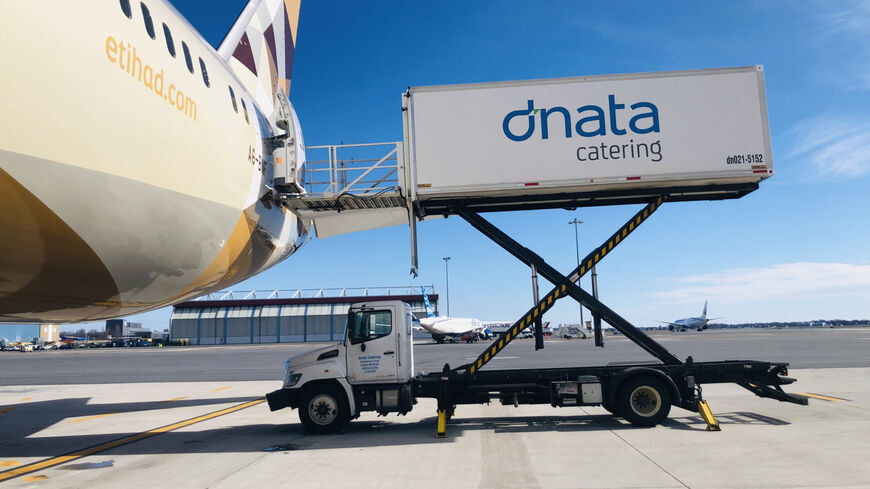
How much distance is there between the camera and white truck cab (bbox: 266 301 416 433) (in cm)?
1135

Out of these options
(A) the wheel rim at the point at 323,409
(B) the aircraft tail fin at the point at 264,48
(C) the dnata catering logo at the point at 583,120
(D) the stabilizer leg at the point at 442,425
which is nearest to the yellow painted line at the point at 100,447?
(A) the wheel rim at the point at 323,409

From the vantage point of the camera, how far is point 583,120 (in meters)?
11.8

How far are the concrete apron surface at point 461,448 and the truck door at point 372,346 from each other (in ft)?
3.91

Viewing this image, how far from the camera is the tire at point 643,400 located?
11.1 meters

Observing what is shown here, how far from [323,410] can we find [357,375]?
1003 mm

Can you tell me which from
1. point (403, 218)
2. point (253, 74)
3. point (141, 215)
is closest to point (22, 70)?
point (141, 215)

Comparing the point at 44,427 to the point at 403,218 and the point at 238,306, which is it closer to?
the point at 403,218

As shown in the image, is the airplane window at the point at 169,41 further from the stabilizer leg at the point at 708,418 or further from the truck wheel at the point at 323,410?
the stabilizer leg at the point at 708,418

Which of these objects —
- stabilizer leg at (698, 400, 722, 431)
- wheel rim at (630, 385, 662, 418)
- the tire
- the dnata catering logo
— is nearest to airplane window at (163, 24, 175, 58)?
the dnata catering logo

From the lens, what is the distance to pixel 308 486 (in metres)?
7.57

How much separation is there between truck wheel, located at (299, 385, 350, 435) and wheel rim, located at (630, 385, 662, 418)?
572cm

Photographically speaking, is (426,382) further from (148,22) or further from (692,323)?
(692,323)

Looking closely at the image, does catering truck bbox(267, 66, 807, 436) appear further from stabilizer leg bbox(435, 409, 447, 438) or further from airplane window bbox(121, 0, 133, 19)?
airplane window bbox(121, 0, 133, 19)

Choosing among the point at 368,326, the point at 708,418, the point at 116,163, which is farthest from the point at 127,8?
the point at 708,418
